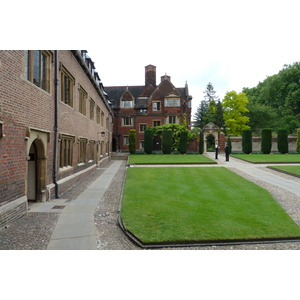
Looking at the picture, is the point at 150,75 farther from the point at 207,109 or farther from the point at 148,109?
the point at 207,109

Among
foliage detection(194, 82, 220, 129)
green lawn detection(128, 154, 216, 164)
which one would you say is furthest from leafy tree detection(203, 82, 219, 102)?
green lawn detection(128, 154, 216, 164)

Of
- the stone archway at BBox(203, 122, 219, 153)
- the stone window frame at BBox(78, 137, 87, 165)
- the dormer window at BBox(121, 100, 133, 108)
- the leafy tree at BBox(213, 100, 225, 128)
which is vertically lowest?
the stone window frame at BBox(78, 137, 87, 165)

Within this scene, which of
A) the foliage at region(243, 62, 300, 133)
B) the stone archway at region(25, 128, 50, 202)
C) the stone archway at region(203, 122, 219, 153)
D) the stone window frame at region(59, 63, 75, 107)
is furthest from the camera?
the foliage at region(243, 62, 300, 133)

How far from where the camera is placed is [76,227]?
259 inches

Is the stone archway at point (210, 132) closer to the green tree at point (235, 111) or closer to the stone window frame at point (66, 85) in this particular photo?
the green tree at point (235, 111)

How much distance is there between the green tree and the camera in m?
48.9

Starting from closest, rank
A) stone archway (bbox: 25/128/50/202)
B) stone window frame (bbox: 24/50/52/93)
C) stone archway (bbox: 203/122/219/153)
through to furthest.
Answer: stone window frame (bbox: 24/50/52/93)
stone archway (bbox: 25/128/50/202)
stone archway (bbox: 203/122/219/153)

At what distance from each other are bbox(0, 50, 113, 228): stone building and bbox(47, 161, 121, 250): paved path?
1.34 m

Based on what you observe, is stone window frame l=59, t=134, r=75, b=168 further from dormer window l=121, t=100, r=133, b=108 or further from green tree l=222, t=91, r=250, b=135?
green tree l=222, t=91, r=250, b=135

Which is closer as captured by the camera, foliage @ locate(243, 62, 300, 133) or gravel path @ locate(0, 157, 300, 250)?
gravel path @ locate(0, 157, 300, 250)

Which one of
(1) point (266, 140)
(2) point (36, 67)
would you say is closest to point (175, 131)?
(1) point (266, 140)

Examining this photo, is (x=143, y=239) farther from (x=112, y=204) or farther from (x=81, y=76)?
(x=81, y=76)

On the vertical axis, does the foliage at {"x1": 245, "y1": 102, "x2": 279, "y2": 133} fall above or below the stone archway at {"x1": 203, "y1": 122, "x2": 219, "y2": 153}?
above

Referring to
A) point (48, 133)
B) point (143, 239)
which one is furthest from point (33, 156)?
point (143, 239)
